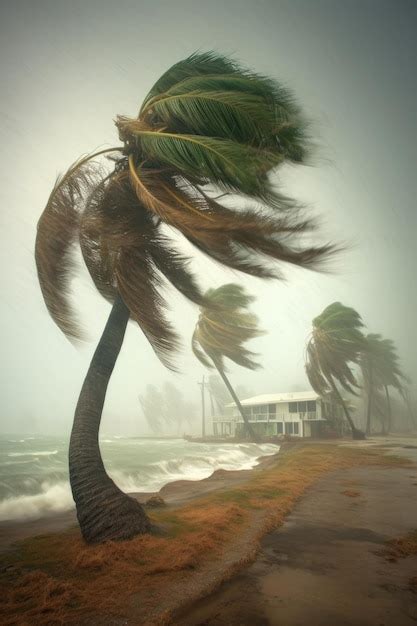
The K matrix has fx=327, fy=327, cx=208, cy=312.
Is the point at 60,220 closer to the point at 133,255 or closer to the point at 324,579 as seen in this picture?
the point at 133,255

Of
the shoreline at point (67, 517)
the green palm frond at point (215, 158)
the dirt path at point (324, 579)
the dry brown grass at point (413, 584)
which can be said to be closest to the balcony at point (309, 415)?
the shoreline at point (67, 517)

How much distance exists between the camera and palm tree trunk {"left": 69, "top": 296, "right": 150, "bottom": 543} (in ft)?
16.1

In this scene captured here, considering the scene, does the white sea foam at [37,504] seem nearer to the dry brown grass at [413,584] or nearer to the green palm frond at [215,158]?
the dry brown grass at [413,584]

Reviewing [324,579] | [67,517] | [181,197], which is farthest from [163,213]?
[67,517]

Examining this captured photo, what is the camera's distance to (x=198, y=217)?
16.2 feet

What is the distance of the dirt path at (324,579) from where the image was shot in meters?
3.12

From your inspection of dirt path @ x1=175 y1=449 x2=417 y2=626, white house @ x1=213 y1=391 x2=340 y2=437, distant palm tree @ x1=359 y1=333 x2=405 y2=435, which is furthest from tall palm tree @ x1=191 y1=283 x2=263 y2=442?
distant palm tree @ x1=359 y1=333 x2=405 y2=435

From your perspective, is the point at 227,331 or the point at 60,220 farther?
the point at 227,331

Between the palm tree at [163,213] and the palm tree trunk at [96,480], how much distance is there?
16mm

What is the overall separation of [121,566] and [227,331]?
21.7 m

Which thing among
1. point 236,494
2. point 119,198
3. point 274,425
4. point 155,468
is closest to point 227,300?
point 155,468

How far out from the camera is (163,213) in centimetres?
486

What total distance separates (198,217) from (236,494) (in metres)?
7.09

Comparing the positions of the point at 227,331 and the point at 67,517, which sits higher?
the point at 227,331
